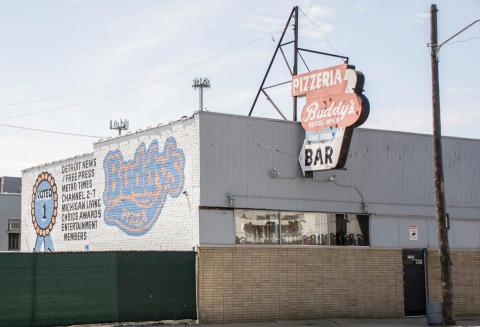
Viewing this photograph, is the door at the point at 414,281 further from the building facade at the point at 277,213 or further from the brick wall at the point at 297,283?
the brick wall at the point at 297,283

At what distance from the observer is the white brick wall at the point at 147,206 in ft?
72.1

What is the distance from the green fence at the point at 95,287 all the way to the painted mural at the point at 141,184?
262 cm

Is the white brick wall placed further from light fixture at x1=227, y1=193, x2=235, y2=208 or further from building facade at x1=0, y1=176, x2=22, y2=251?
building facade at x1=0, y1=176, x2=22, y2=251

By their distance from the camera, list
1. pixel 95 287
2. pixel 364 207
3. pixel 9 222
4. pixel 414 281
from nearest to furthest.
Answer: pixel 95 287 → pixel 364 207 → pixel 414 281 → pixel 9 222

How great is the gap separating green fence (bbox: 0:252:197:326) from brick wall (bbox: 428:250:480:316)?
9.12 metres

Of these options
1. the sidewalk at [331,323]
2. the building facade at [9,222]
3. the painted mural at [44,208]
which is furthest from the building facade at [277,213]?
the building facade at [9,222]

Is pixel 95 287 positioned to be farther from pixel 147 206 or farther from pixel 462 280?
pixel 462 280

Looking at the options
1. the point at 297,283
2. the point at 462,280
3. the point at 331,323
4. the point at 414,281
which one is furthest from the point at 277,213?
the point at 462,280

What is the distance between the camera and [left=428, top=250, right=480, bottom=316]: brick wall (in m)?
25.9

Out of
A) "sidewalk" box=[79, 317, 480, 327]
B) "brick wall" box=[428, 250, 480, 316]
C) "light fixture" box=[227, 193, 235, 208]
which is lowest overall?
"sidewalk" box=[79, 317, 480, 327]

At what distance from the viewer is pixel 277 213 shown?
2320 centimetres

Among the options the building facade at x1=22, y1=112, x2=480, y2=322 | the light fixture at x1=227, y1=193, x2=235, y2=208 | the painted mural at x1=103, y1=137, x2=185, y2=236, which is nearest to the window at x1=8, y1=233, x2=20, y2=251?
the building facade at x1=22, y1=112, x2=480, y2=322

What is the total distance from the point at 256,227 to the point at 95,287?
5.18m

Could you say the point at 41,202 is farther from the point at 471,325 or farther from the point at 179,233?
the point at 471,325
